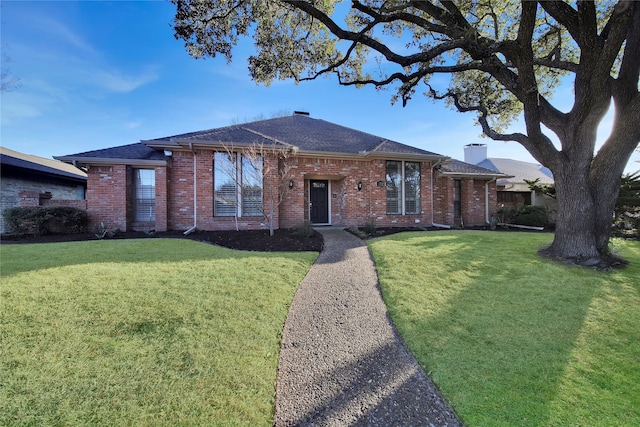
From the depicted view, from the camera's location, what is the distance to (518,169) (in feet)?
70.1

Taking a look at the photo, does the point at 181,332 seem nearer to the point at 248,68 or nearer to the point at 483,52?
the point at 483,52

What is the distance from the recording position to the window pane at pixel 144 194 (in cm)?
1083

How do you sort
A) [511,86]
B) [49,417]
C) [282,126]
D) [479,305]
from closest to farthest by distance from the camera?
[49,417], [479,305], [511,86], [282,126]

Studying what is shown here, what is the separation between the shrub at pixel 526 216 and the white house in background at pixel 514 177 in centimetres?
204

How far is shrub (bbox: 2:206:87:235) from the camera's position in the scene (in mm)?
9391

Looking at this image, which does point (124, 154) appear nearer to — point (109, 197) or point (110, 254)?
point (109, 197)

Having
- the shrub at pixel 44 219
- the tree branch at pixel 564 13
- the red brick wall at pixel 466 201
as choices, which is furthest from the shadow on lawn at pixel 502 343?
the shrub at pixel 44 219

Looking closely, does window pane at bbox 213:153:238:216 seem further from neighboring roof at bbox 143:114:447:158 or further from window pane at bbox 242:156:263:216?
neighboring roof at bbox 143:114:447:158

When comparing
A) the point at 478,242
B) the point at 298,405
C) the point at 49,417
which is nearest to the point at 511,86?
the point at 478,242

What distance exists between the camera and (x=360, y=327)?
368 centimetres

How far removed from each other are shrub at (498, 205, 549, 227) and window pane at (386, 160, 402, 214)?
6397 mm

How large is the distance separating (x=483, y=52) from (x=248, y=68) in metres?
7.26

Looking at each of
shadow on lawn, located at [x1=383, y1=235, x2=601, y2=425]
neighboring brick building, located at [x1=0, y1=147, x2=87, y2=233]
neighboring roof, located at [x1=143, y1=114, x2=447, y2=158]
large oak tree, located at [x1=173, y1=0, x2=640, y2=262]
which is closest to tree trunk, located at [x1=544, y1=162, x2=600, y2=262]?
large oak tree, located at [x1=173, y1=0, x2=640, y2=262]

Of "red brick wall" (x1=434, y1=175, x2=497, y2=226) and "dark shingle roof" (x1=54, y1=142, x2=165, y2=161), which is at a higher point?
"dark shingle roof" (x1=54, y1=142, x2=165, y2=161)
